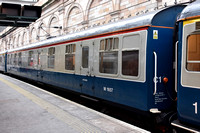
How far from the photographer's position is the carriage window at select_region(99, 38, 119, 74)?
641 centimetres

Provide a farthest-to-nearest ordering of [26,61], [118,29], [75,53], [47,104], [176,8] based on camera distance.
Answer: [26,61] < [75,53] < [47,104] < [118,29] < [176,8]

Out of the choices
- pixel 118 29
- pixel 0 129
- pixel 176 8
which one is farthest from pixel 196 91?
pixel 0 129

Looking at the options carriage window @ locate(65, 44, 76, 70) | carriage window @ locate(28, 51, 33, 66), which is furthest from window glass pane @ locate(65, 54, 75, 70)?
carriage window @ locate(28, 51, 33, 66)

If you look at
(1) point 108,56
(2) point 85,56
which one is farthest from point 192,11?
(2) point 85,56

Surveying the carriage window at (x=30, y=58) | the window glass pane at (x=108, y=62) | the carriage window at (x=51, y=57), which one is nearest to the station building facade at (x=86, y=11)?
the carriage window at (x=51, y=57)

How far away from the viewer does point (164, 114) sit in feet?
17.1

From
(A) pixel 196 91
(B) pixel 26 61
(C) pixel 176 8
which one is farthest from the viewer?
(B) pixel 26 61

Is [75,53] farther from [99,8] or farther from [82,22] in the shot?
[82,22]

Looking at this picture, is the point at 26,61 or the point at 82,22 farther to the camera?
the point at 82,22

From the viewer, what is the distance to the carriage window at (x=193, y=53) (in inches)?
166

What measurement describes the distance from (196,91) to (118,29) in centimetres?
297

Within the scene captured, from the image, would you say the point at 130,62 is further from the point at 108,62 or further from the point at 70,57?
the point at 70,57

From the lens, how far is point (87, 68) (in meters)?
8.07

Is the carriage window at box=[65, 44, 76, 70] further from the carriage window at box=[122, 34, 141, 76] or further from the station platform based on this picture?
the carriage window at box=[122, 34, 141, 76]
